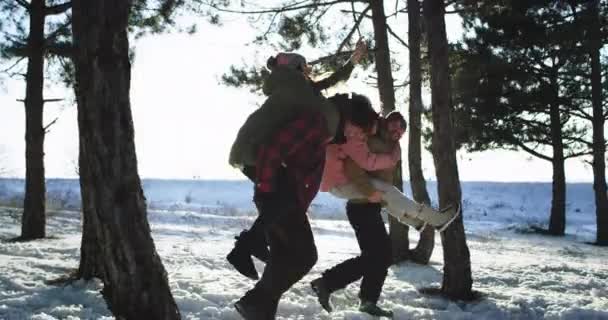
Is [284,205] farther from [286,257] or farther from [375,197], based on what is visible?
[375,197]

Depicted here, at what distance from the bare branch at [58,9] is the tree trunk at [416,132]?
5.44 m

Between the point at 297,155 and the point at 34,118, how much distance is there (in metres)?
7.53

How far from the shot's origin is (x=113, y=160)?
8.09 ft

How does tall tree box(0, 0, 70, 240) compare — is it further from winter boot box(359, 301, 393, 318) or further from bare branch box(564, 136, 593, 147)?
bare branch box(564, 136, 593, 147)

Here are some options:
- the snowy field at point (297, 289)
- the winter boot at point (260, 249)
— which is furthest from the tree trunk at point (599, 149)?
the winter boot at point (260, 249)

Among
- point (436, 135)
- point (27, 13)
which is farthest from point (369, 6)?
point (27, 13)

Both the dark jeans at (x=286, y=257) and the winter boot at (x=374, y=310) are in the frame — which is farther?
the winter boot at (x=374, y=310)

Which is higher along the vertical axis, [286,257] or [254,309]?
[286,257]

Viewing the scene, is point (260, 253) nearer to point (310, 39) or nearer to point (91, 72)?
point (91, 72)

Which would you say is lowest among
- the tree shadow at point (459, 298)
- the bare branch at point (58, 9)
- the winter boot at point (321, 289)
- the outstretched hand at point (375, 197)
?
the tree shadow at point (459, 298)

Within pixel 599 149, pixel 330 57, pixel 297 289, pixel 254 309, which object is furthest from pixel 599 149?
pixel 254 309

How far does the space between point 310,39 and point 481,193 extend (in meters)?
33.1

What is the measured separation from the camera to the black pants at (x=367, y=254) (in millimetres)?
3730

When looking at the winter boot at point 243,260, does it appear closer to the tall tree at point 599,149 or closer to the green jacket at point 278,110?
the green jacket at point 278,110
